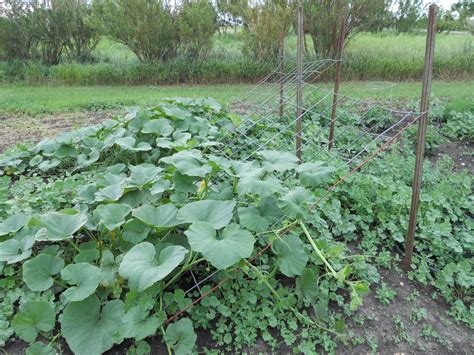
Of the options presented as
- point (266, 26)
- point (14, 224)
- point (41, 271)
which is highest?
point (266, 26)

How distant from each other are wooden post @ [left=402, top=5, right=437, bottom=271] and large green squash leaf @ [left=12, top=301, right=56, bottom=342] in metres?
2.03

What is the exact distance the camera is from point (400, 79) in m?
9.33

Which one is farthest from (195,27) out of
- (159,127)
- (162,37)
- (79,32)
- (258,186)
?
(258,186)

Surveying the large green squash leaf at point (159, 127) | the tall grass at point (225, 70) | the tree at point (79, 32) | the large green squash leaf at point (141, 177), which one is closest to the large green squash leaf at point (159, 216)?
the large green squash leaf at point (141, 177)

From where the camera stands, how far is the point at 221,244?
1.80 m

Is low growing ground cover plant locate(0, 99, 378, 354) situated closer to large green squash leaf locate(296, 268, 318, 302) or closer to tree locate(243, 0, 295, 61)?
large green squash leaf locate(296, 268, 318, 302)

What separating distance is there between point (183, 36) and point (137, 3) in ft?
4.05

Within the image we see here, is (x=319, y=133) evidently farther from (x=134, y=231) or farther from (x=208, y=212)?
(x=134, y=231)

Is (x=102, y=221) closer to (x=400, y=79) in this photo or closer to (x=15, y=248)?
(x=15, y=248)

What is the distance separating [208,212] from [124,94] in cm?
627

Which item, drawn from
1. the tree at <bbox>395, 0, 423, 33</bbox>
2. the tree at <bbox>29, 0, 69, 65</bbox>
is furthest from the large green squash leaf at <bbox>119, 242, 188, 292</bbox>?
the tree at <bbox>395, 0, 423, 33</bbox>

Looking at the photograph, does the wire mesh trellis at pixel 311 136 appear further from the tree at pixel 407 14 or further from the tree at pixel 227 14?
the tree at pixel 407 14

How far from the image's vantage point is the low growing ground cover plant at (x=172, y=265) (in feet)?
6.13

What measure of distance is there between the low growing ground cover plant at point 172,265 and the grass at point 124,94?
3.65m
